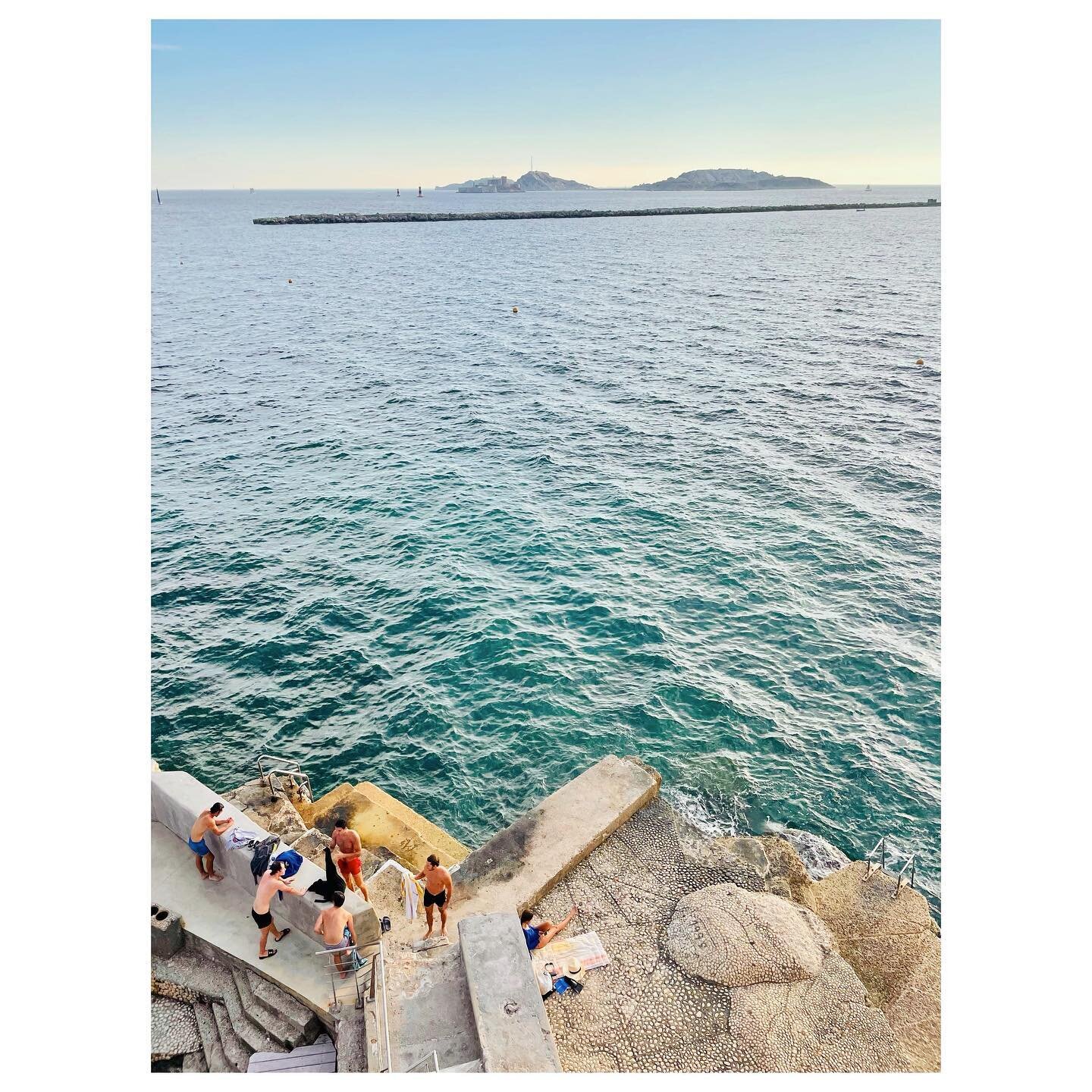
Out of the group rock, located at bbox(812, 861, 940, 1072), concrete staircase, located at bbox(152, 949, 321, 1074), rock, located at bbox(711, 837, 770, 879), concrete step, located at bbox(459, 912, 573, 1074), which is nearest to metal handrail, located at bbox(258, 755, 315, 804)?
concrete staircase, located at bbox(152, 949, 321, 1074)

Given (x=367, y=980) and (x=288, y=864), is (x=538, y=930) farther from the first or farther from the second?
(x=288, y=864)

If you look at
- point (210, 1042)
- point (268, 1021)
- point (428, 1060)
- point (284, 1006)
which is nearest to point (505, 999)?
point (428, 1060)

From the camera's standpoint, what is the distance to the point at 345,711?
18.8m

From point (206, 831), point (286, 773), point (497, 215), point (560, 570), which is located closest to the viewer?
point (206, 831)

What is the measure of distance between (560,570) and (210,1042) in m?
16.1

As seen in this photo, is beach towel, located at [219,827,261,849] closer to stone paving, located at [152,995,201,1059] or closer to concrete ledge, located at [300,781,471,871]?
stone paving, located at [152,995,201,1059]

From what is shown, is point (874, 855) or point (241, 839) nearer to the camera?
point (241, 839)

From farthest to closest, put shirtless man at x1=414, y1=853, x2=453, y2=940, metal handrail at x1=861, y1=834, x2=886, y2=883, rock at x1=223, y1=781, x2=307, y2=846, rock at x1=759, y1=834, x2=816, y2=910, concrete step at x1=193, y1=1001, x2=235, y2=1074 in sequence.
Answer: metal handrail at x1=861, y1=834, x2=886, y2=883
rock at x1=223, y1=781, x2=307, y2=846
rock at x1=759, y1=834, x2=816, y2=910
shirtless man at x1=414, y1=853, x2=453, y2=940
concrete step at x1=193, y1=1001, x2=235, y2=1074

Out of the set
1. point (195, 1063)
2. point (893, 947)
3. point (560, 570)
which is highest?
point (560, 570)

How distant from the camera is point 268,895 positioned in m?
10.1

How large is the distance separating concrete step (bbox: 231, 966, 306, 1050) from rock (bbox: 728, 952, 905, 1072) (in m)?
5.59

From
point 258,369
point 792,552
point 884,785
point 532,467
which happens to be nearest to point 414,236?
point 258,369

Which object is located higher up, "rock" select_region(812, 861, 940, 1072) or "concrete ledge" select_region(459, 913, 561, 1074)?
"concrete ledge" select_region(459, 913, 561, 1074)

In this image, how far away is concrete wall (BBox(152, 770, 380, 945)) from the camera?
10219mm
